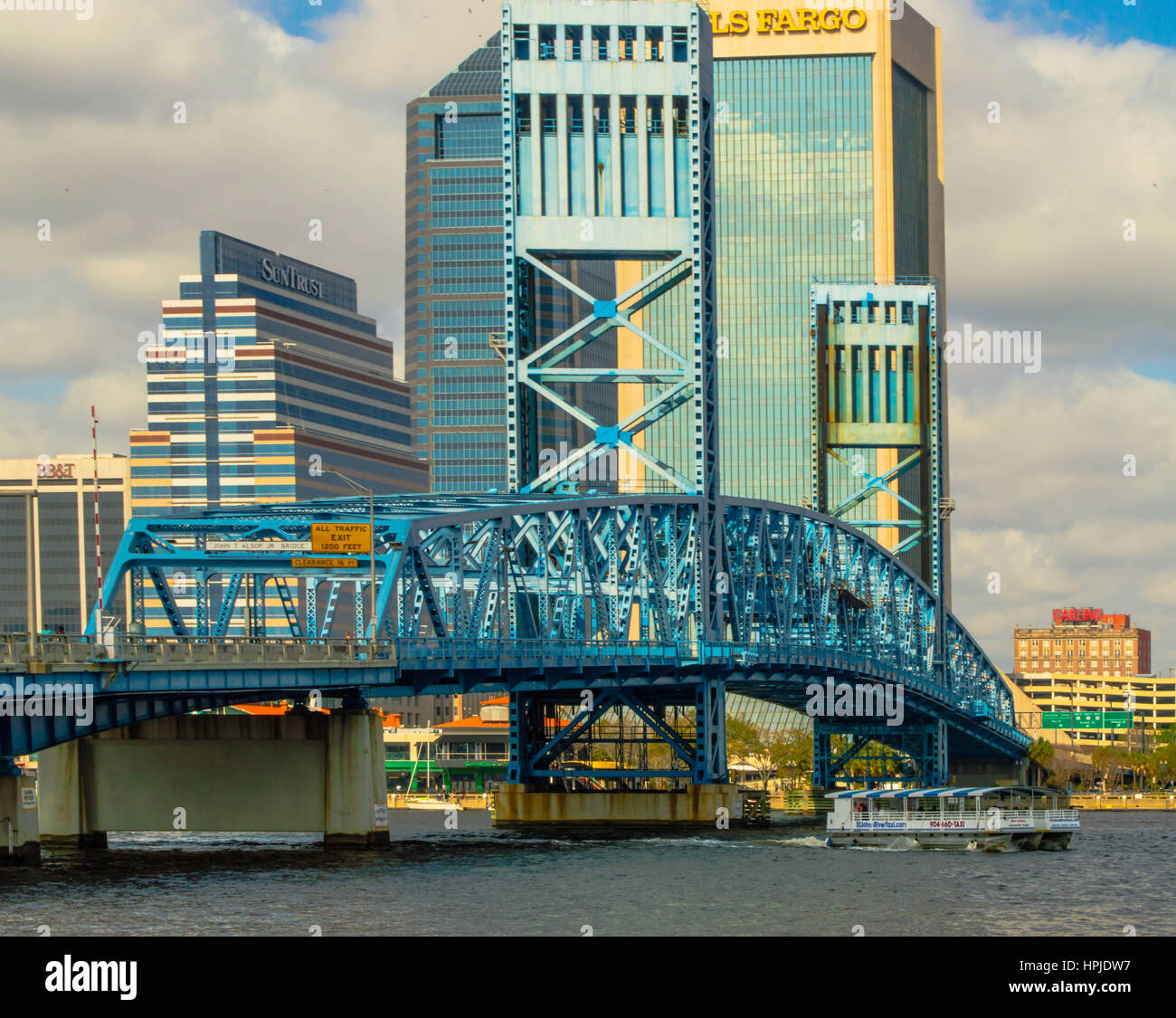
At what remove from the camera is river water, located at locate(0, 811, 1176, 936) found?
2894 inches

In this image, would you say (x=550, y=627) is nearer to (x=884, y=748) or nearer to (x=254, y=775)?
(x=254, y=775)

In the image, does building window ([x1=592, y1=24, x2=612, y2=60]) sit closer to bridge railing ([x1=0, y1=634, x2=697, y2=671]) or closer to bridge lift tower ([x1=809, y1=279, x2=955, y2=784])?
bridge lift tower ([x1=809, y1=279, x2=955, y2=784])

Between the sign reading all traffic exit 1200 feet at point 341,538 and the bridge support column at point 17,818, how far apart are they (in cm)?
1920

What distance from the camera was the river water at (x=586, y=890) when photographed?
73.5 m

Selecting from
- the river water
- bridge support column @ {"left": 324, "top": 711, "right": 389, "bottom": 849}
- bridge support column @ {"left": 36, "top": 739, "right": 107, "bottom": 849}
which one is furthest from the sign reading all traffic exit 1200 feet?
bridge support column @ {"left": 36, "top": 739, "right": 107, "bottom": 849}

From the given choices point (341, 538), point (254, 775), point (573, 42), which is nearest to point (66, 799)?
point (254, 775)

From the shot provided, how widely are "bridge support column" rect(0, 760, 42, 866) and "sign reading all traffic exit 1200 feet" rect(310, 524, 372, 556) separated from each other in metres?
19.2

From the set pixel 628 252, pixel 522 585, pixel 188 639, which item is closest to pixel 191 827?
pixel 188 639

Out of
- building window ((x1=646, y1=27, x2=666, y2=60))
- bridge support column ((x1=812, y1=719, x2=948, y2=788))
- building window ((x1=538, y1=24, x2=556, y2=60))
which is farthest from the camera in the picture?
bridge support column ((x1=812, y1=719, x2=948, y2=788))

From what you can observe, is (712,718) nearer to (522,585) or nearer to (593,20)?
(522,585)
